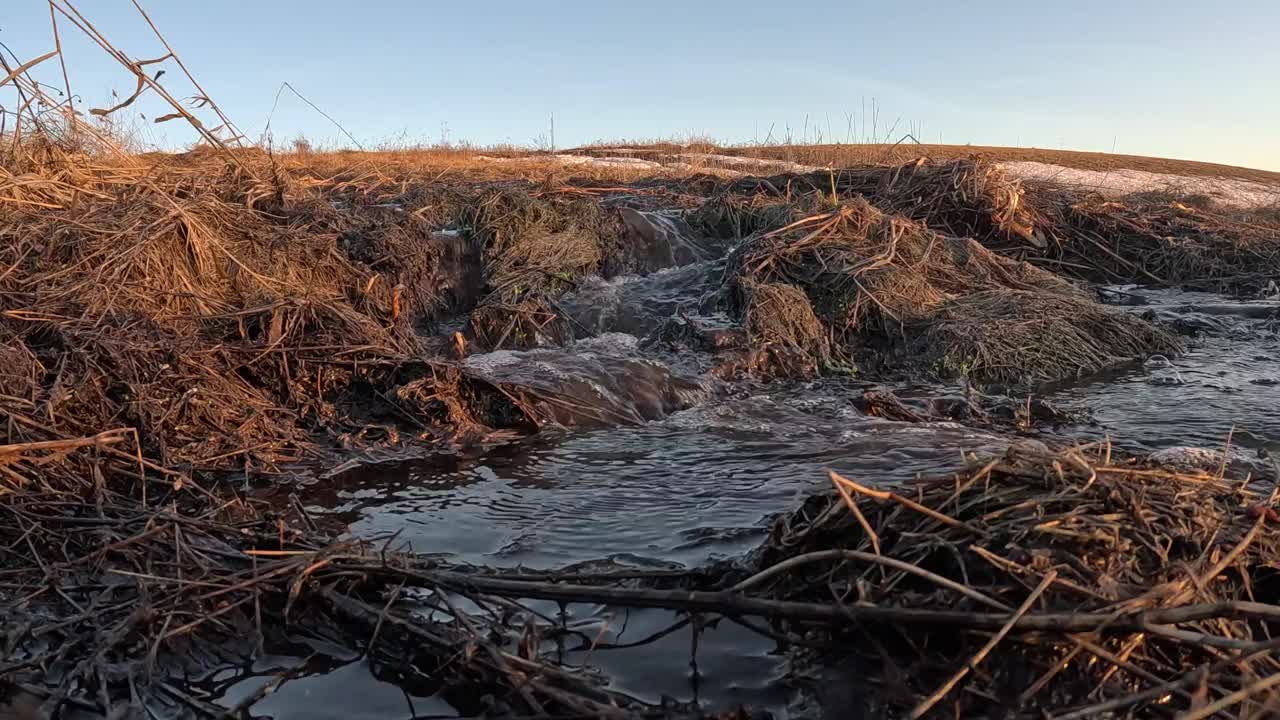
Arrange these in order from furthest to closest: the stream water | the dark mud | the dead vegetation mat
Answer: the dead vegetation mat, the dark mud, the stream water

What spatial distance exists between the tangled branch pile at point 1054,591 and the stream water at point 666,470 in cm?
34

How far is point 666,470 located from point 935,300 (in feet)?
12.7

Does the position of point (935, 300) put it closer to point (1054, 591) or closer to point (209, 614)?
point (1054, 591)

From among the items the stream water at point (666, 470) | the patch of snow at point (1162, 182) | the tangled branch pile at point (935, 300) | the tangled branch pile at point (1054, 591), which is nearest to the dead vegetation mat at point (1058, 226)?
the tangled branch pile at point (935, 300)

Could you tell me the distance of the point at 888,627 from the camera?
84.5 inches

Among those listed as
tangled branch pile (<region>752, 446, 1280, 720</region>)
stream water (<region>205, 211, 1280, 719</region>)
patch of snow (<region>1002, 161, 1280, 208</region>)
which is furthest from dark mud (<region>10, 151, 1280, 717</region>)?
patch of snow (<region>1002, 161, 1280, 208</region>)

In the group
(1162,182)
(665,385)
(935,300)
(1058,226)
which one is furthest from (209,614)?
(1162,182)

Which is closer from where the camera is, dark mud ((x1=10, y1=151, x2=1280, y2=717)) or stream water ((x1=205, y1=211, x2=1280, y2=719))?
stream water ((x1=205, y1=211, x2=1280, y2=719))

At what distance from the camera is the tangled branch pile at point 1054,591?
6.03 ft

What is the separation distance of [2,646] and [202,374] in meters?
2.30

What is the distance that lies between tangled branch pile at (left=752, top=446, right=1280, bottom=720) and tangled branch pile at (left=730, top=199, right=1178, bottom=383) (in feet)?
13.1

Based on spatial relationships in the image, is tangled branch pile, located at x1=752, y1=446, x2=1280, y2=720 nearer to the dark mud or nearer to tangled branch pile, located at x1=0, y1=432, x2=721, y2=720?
the dark mud

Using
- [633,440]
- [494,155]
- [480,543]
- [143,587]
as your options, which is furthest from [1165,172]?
[143,587]

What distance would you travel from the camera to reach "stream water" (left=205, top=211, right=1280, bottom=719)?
7.72 feet
